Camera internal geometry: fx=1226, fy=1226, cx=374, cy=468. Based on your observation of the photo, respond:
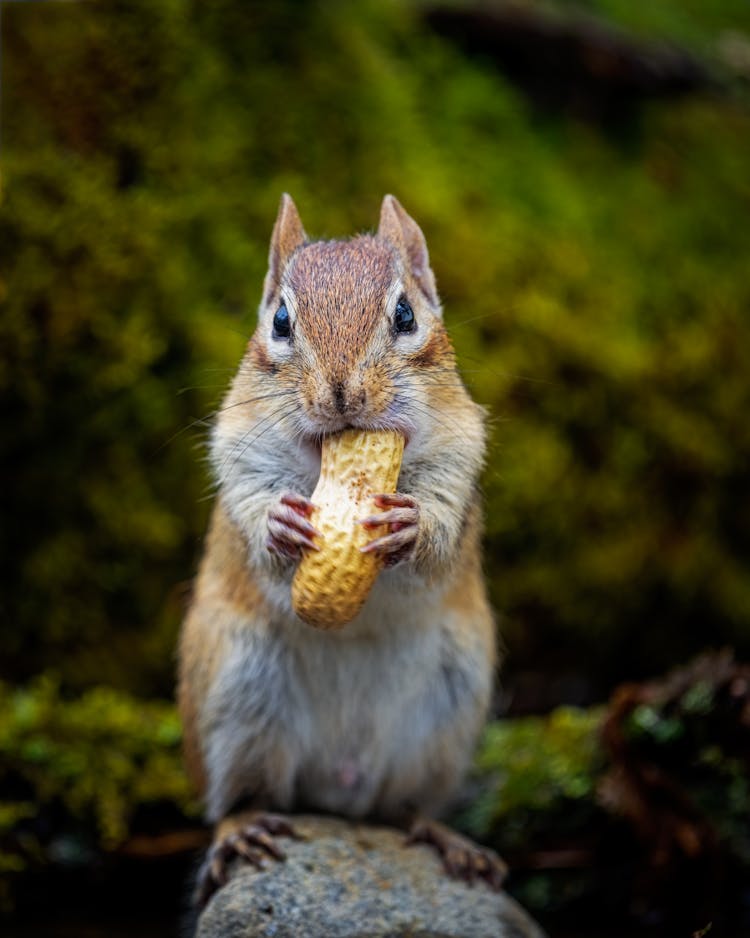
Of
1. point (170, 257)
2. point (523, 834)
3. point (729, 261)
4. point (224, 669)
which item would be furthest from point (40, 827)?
point (729, 261)

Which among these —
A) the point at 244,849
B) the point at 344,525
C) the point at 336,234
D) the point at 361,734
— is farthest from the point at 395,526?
Result: the point at 336,234

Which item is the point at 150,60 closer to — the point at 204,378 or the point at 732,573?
the point at 204,378

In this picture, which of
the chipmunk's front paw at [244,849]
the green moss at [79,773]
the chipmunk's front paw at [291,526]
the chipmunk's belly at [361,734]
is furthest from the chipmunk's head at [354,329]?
the green moss at [79,773]

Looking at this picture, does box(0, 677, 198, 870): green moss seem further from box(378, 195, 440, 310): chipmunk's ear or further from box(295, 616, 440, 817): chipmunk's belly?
box(378, 195, 440, 310): chipmunk's ear

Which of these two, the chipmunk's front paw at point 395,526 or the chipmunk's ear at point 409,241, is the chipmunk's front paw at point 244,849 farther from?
the chipmunk's ear at point 409,241

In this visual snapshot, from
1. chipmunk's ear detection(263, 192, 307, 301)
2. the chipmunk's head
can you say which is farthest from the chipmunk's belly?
chipmunk's ear detection(263, 192, 307, 301)
